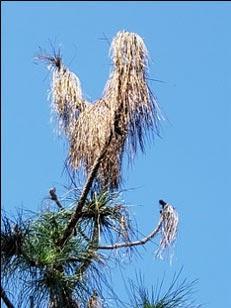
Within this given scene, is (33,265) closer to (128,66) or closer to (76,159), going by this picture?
(76,159)

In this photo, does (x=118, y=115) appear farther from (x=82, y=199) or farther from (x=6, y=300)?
(x=6, y=300)

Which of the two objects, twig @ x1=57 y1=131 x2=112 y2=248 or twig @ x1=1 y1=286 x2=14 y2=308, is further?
twig @ x1=57 y1=131 x2=112 y2=248

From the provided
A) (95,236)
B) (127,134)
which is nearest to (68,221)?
(95,236)

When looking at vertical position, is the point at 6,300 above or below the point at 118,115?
below

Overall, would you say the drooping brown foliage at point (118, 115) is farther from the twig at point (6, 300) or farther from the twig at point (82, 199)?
the twig at point (6, 300)

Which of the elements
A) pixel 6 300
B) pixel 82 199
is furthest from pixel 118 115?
pixel 6 300

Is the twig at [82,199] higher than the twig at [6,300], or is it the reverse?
the twig at [82,199]

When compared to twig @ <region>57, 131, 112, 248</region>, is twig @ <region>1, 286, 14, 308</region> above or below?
below

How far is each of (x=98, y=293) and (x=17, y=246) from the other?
0.34 metres

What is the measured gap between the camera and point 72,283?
3.21m

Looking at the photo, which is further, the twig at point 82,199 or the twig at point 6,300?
the twig at point 82,199

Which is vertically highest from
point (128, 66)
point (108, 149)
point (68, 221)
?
point (128, 66)

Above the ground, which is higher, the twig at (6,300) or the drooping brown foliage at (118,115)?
the drooping brown foliage at (118,115)

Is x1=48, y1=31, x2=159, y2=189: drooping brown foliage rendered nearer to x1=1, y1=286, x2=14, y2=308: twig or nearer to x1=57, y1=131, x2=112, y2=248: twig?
x1=57, y1=131, x2=112, y2=248: twig
